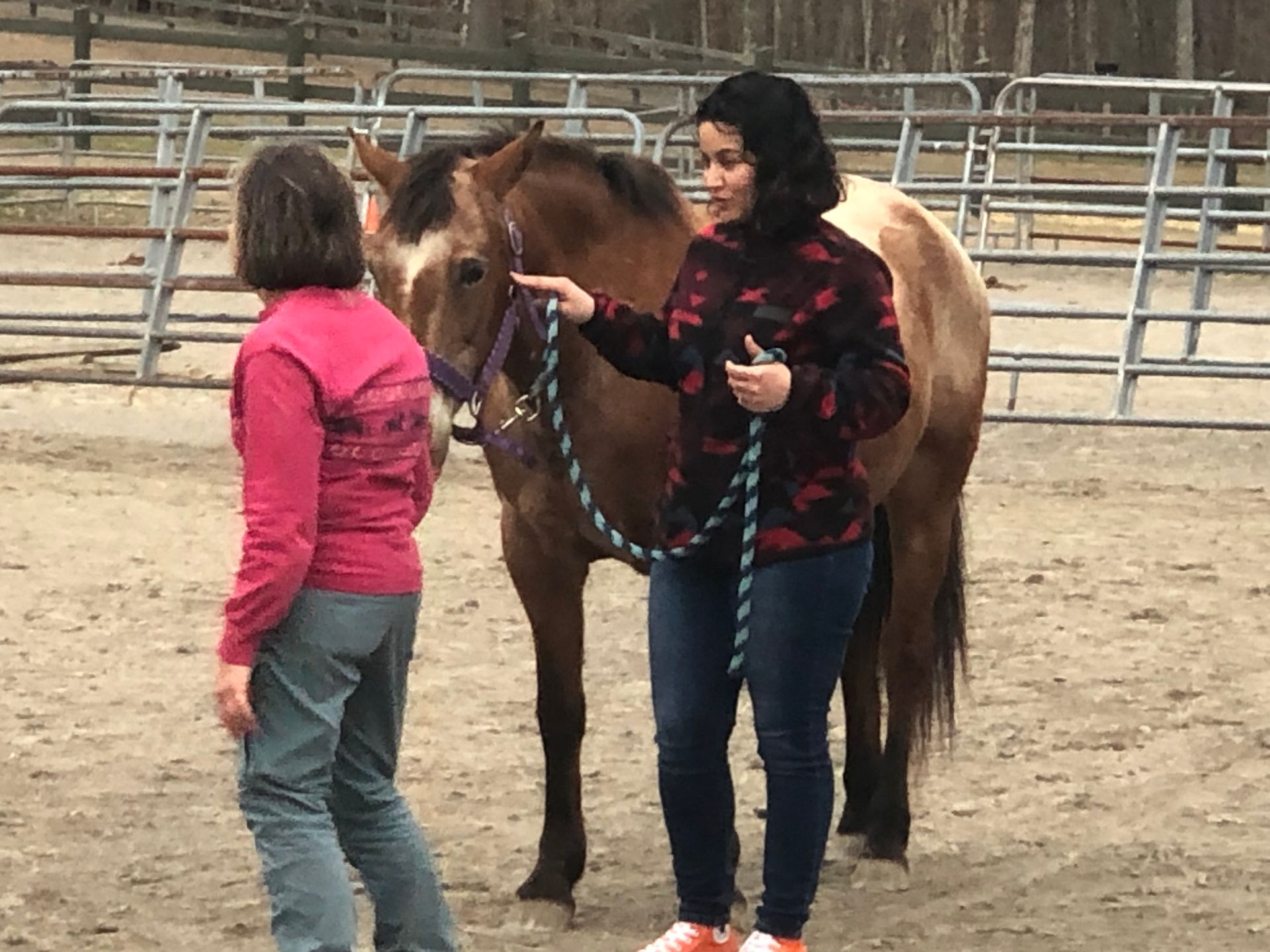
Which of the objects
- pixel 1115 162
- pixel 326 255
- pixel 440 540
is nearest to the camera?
pixel 326 255

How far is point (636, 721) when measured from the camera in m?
5.08

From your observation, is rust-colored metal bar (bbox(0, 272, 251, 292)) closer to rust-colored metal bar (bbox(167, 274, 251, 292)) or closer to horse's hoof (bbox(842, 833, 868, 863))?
rust-colored metal bar (bbox(167, 274, 251, 292))

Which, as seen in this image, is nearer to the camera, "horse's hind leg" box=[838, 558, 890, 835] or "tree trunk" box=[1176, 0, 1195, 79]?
"horse's hind leg" box=[838, 558, 890, 835]

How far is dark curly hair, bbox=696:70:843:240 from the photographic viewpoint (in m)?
3.05

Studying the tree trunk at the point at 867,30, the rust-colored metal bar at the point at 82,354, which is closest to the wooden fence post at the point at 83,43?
the rust-colored metal bar at the point at 82,354

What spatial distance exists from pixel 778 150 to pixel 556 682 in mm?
1249

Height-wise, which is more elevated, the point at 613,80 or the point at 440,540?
the point at 613,80

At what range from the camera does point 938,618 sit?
4449 mm

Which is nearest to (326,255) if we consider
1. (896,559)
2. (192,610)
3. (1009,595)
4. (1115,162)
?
(896,559)

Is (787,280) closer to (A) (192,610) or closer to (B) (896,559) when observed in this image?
(B) (896,559)

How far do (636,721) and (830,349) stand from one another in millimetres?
2174

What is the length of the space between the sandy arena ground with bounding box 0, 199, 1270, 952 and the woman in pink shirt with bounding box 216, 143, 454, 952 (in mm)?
826

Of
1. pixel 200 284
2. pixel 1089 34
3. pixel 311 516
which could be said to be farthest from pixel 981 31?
pixel 311 516

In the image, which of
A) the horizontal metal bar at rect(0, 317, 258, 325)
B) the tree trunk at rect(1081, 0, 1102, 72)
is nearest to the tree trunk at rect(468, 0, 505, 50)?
the tree trunk at rect(1081, 0, 1102, 72)
